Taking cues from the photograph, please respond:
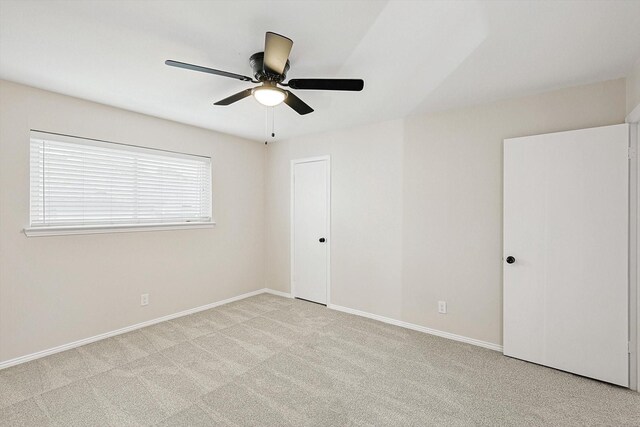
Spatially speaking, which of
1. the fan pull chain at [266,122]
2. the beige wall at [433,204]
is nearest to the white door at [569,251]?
the beige wall at [433,204]

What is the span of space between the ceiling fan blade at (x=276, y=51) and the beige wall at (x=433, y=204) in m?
2.02

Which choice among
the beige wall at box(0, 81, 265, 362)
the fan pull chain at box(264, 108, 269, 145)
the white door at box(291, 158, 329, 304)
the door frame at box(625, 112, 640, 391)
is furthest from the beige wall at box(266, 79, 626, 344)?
the beige wall at box(0, 81, 265, 362)

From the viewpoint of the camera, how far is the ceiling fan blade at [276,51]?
162 cm

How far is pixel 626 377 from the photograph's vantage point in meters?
2.30

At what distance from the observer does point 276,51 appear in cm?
174

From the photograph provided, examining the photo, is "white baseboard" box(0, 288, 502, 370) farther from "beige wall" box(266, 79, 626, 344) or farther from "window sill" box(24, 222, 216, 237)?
"window sill" box(24, 222, 216, 237)

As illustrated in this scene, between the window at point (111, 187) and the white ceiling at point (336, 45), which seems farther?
the window at point (111, 187)

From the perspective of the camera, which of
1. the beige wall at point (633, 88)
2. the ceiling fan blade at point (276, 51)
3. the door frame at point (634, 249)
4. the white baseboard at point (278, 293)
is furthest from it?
the white baseboard at point (278, 293)

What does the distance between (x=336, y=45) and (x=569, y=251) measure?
2.50m

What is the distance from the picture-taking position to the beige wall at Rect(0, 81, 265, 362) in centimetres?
259

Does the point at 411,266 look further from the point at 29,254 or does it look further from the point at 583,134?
the point at 29,254

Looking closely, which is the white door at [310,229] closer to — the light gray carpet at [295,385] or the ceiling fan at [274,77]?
the light gray carpet at [295,385]

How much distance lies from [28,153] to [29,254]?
0.90m

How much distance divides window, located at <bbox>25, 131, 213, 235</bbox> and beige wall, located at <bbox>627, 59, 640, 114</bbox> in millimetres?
4312
